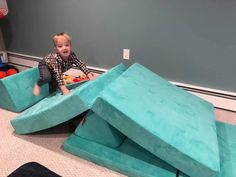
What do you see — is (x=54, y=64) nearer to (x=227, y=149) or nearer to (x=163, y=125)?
(x=163, y=125)

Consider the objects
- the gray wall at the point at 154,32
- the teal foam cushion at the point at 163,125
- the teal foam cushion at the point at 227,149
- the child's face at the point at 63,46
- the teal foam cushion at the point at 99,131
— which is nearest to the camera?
the teal foam cushion at the point at 163,125

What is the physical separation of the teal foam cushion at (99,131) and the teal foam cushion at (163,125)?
163 millimetres

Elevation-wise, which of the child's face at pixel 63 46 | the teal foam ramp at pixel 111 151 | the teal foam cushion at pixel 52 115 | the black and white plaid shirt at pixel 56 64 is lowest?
the teal foam ramp at pixel 111 151

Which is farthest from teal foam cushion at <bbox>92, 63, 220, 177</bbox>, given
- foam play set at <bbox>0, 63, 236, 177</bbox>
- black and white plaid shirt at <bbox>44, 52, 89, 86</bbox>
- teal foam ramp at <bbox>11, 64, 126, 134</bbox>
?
black and white plaid shirt at <bbox>44, 52, 89, 86</bbox>

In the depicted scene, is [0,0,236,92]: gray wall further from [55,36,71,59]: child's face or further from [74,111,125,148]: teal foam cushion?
[74,111,125,148]: teal foam cushion

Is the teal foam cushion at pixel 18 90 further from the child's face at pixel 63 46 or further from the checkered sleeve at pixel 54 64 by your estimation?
the child's face at pixel 63 46

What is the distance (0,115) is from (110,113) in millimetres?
1302

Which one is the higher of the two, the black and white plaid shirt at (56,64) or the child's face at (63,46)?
the child's face at (63,46)

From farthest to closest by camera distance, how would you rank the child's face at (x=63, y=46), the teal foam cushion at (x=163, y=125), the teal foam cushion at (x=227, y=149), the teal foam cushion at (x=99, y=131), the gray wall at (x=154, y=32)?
the gray wall at (x=154, y=32) < the child's face at (x=63, y=46) < the teal foam cushion at (x=99, y=131) < the teal foam cushion at (x=227, y=149) < the teal foam cushion at (x=163, y=125)

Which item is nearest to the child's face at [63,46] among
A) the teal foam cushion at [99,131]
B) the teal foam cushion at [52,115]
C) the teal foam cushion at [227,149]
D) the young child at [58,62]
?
the young child at [58,62]

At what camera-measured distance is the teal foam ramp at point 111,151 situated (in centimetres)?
139

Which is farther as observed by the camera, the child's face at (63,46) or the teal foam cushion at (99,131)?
the child's face at (63,46)

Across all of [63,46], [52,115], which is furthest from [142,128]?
[63,46]

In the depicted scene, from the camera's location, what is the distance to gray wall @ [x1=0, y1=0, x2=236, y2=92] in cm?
218
